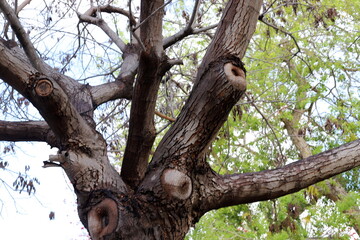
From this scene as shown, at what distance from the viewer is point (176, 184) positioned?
9.06 feet

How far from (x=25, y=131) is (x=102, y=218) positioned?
131 centimetres

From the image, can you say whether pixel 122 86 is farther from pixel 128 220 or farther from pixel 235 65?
pixel 128 220

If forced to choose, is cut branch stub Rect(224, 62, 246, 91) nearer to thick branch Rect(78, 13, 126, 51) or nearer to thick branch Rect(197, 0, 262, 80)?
thick branch Rect(197, 0, 262, 80)

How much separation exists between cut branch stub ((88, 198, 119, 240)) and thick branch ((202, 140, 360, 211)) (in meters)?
0.61

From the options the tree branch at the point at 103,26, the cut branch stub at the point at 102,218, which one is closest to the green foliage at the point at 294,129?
the tree branch at the point at 103,26

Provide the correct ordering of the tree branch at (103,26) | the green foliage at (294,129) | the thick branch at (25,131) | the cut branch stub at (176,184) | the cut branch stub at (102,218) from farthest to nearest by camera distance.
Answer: the green foliage at (294,129) → the tree branch at (103,26) → the thick branch at (25,131) → the cut branch stub at (176,184) → the cut branch stub at (102,218)

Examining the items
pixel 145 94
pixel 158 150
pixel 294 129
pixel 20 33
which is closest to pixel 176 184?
pixel 158 150

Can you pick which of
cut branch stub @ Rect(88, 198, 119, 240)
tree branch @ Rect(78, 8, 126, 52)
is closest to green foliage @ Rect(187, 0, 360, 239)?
tree branch @ Rect(78, 8, 126, 52)

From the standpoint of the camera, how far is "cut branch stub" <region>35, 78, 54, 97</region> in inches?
107

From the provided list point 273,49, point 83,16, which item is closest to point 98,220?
point 83,16

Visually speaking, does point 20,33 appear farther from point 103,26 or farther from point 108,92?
point 103,26

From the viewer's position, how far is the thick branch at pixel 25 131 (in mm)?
3609

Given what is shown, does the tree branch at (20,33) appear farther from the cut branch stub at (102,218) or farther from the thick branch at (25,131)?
the cut branch stub at (102,218)

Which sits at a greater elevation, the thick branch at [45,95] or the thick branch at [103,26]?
the thick branch at [103,26]
